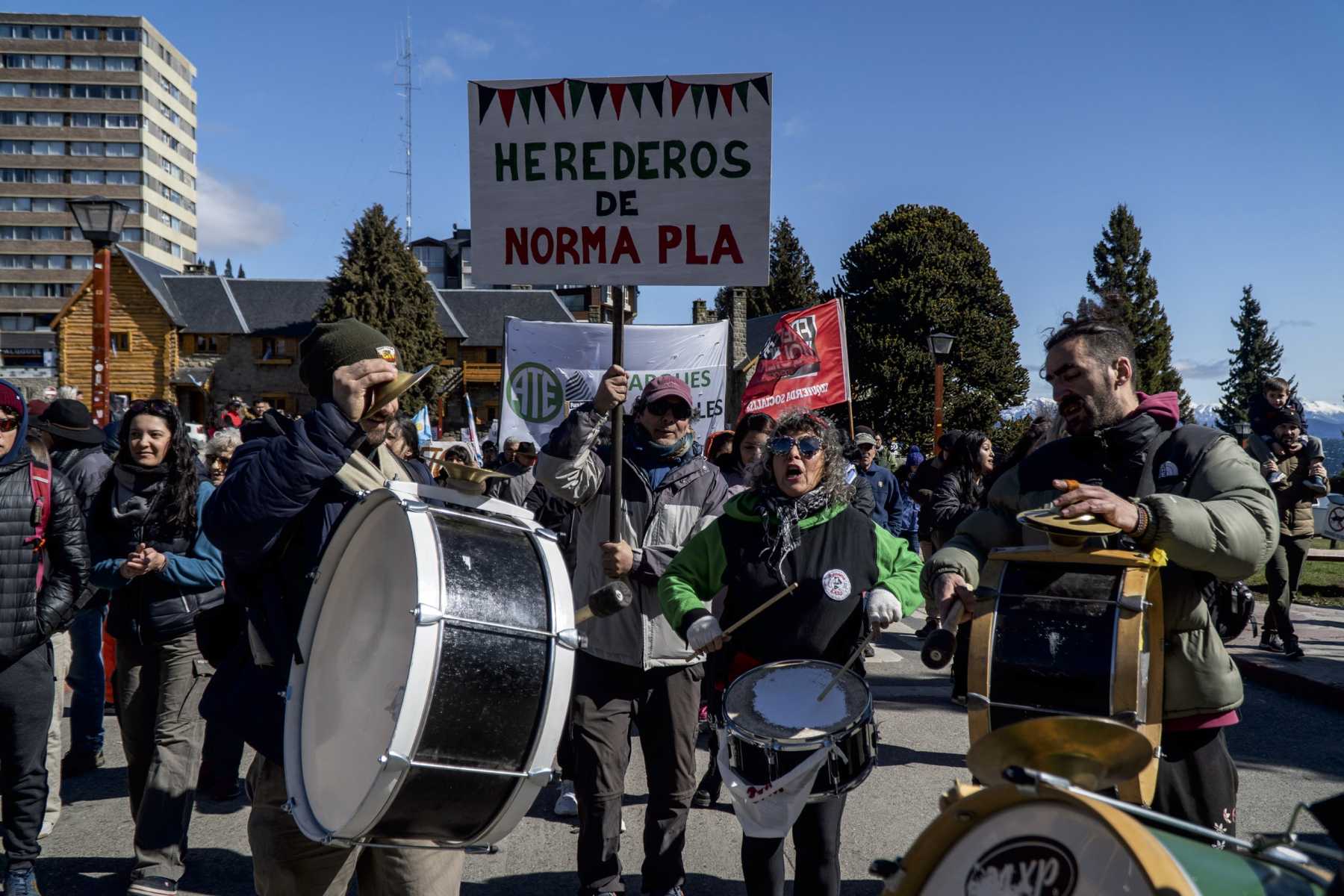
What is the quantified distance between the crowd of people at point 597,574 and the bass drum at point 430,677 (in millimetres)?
135

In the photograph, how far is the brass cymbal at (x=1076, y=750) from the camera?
1745 millimetres

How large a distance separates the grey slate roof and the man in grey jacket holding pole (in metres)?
54.8

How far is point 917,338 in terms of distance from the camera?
145 feet

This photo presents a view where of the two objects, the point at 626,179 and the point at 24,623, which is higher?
the point at 626,179

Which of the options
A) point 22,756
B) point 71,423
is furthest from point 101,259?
point 22,756

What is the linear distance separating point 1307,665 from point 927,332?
36497mm

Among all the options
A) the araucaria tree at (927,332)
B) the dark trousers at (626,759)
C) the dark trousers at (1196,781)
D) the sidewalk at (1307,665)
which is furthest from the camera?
the araucaria tree at (927,332)

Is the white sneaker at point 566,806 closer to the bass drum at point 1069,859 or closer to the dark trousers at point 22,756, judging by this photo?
the dark trousers at point 22,756

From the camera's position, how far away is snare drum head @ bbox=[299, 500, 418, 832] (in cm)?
254

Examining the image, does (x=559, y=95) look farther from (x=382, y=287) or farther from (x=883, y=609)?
(x=382, y=287)

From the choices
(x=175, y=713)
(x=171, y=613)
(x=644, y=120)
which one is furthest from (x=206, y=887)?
(x=644, y=120)

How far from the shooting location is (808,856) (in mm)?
3475

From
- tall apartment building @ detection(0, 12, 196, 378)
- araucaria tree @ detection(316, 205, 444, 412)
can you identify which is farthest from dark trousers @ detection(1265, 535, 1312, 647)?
tall apartment building @ detection(0, 12, 196, 378)

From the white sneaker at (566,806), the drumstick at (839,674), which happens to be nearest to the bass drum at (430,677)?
the drumstick at (839,674)
